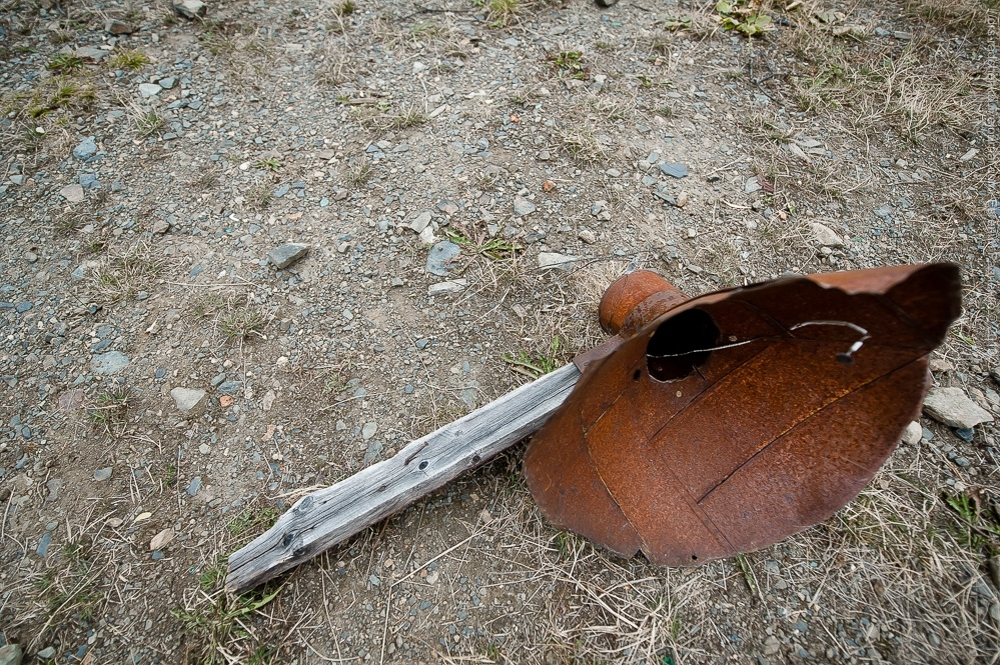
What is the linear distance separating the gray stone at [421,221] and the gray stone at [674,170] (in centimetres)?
133

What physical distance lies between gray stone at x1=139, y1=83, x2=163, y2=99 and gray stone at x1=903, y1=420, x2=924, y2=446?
4.39 meters

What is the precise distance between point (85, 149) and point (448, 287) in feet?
7.61

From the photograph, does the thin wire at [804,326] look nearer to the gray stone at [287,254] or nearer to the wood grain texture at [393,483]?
the wood grain texture at [393,483]

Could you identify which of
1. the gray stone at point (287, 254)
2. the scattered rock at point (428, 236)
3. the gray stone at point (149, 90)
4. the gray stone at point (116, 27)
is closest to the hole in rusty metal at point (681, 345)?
the scattered rock at point (428, 236)

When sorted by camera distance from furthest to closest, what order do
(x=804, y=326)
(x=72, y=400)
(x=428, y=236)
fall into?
(x=428, y=236), (x=72, y=400), (x=804, y=326)

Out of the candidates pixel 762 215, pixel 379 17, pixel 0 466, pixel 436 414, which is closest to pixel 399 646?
pixel 436 414

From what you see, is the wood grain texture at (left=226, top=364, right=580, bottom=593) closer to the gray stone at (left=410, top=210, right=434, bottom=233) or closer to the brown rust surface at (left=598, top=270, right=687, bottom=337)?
the brown rust surface at (left=598, top=270, right=687, bottom=337)

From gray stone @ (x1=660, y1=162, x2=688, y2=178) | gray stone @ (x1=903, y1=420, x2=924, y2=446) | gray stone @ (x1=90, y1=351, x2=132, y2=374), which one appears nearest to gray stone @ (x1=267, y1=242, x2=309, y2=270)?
gray stone @ (x1=90, y1=351, x2=132, y2=374)

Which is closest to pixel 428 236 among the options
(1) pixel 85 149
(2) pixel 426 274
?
(2) pixel 426 274

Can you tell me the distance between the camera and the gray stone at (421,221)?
300 cm

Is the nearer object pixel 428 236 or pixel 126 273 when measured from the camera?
pixel 126 273

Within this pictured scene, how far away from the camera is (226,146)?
3.33 meters

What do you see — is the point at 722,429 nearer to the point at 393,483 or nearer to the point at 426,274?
the point at 393,483

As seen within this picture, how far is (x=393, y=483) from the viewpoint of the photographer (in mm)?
2031
